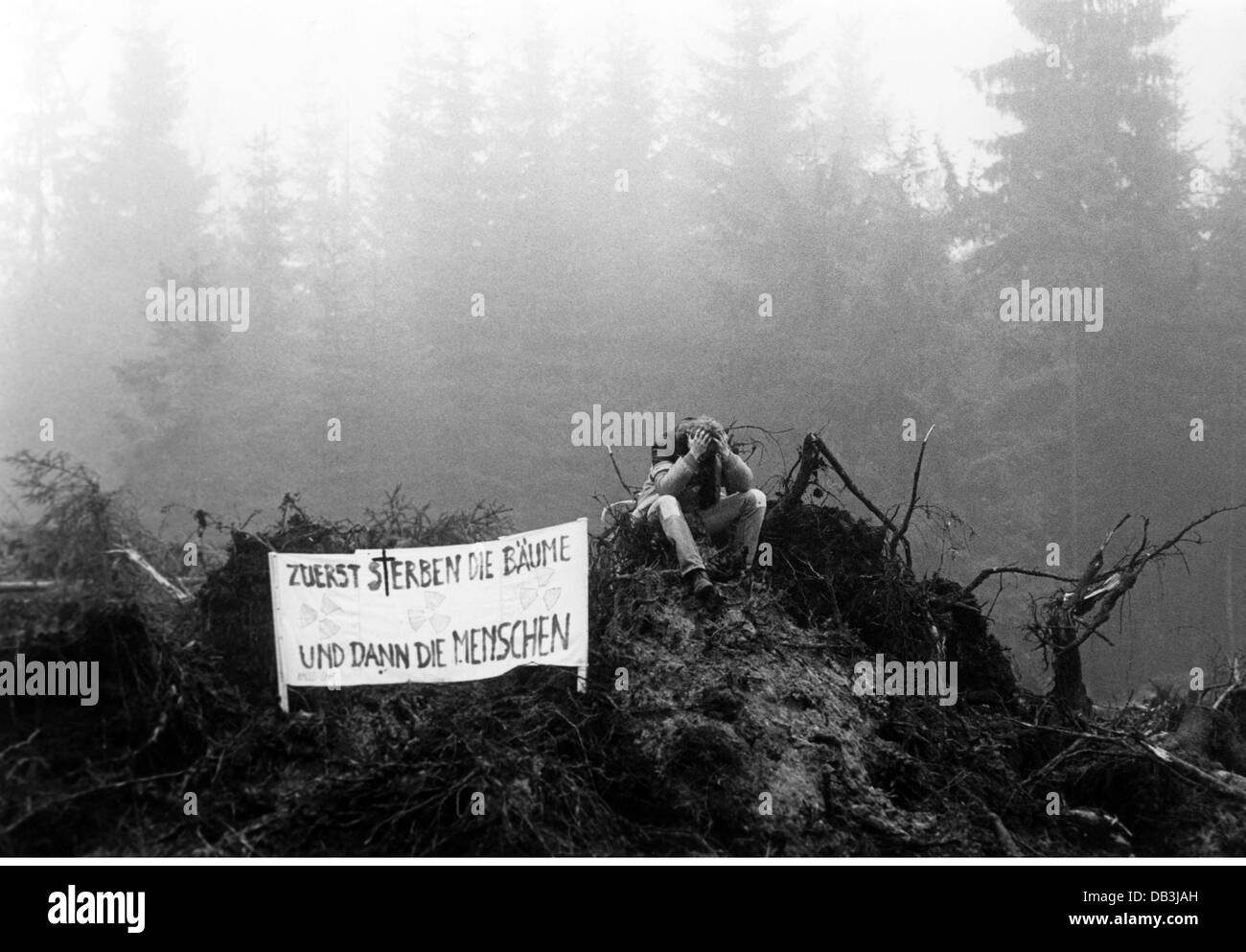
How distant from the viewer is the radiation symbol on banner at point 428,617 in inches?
249

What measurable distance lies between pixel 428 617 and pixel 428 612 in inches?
1.2

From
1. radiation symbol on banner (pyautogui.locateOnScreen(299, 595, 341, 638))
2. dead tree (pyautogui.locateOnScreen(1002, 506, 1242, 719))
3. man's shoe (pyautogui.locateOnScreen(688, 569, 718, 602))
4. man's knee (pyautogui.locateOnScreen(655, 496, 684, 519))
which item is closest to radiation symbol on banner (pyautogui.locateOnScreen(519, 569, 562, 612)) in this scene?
radiation symbol on banner (pyautogui.locateOnScreen(299, 595, 341, 638))

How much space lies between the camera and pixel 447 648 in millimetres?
6328

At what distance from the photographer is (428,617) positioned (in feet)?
20.7

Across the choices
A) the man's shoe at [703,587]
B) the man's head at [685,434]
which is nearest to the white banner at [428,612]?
the man's shoe at [703,587]

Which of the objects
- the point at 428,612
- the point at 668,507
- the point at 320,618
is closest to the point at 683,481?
the point at 668,507

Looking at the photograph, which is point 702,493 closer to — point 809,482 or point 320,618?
point 809,482

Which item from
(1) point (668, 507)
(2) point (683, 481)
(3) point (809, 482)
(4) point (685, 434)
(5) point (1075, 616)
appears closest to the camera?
(1) point (668, 507)

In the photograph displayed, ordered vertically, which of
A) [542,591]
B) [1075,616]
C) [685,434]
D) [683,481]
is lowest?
[1075,616]

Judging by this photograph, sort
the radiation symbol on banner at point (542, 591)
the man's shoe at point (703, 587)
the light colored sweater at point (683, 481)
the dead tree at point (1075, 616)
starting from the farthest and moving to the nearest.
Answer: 1. the dead tree at point (1075, 616)
2. the light colored sweater at point (683, 481)
3. the man's shoe at point (703, 587)
4. the radiation symbol on banner at point (542, 591)

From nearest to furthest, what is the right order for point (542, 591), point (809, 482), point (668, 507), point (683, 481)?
point (542, 591)
point (668, 507)
point (683, 481)
point (809, 482)

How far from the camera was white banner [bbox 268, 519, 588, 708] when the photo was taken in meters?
6.27

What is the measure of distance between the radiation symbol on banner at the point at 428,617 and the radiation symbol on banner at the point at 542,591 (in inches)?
17.0

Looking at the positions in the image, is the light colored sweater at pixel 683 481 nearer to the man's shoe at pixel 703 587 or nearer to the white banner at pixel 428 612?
the man's shoe at pixel 703 587
